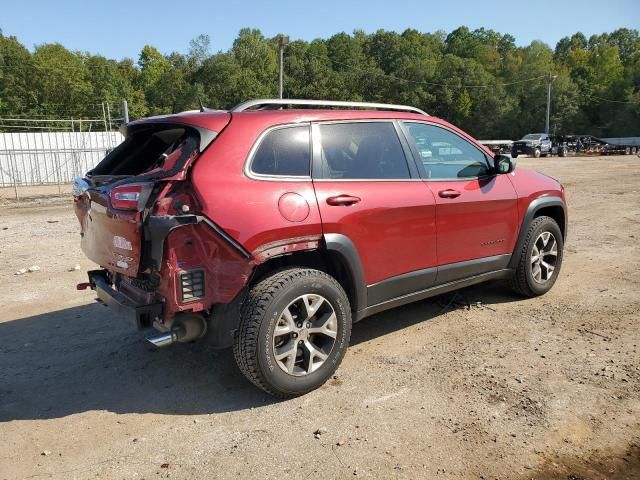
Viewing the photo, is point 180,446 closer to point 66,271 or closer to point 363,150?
point 363,150

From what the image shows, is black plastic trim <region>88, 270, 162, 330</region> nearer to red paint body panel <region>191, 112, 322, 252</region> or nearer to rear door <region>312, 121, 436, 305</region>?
red paint body panel <region>191, 112, 322, 252</region>

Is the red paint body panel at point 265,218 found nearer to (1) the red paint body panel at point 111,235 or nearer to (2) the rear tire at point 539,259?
(1) the red paint body panel at point 111,235

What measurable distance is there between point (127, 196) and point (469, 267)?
9.34 feet

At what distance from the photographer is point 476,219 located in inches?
178

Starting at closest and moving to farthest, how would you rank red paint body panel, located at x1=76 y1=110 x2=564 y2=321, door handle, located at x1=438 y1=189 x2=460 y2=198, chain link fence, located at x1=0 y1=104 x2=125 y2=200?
red paint body panel, located at x1=76 y1=110 x2=564 y2=321 < door handle, located at x1=438 y1=189 x2=460 y2=198 < chain link fence, located at x1=0 y1=104 x2=125 y2=200

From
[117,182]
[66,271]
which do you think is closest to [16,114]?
[66,271]

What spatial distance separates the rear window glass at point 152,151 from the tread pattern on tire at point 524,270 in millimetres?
3275

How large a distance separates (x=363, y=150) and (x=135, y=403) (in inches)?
93.5

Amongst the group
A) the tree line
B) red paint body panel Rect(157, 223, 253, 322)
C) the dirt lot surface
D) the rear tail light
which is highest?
the tree line

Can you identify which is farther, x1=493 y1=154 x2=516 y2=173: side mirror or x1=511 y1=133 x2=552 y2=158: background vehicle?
x1=511 y1=133 x2=552 y2=158: background vehicle

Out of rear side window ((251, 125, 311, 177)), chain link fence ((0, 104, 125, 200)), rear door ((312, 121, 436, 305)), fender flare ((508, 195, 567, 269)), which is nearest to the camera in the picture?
rear side window ((251, 125, 311, 177))

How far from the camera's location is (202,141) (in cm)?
329

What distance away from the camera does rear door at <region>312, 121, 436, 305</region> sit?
144 inches

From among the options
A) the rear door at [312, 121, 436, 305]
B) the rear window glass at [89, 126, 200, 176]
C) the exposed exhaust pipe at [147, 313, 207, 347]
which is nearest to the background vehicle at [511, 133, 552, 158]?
the rear door at [312, 121, 436, 305]
